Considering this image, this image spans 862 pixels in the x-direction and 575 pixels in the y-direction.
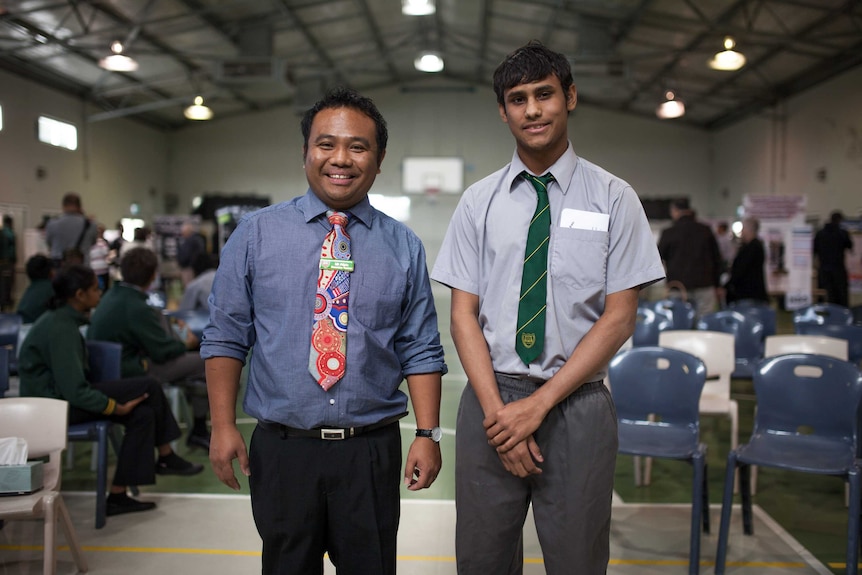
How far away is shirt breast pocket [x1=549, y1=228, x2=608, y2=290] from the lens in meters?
1.70

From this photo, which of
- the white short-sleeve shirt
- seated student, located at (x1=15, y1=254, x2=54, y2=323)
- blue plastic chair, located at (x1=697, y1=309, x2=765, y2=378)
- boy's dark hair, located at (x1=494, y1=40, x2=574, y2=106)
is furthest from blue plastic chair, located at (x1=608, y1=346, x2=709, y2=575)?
seated student, located at (x1=15, y1=254, x2=54, y2=323)

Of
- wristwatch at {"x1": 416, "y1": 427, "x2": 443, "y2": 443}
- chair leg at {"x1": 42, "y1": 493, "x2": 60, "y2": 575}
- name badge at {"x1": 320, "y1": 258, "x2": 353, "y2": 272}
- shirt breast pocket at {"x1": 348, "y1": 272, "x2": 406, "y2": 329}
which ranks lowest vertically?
chair leg at {"x1": 42, "y1": 493, "x2": 60, "y2": 575}

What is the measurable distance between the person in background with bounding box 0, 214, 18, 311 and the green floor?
850 cm

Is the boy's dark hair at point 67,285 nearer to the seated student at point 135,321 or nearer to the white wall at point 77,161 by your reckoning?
the seated student at point 135,321

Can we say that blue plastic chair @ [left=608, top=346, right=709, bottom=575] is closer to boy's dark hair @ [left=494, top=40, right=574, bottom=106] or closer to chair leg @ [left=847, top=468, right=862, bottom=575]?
chair leg @ [left=847, top=468, right=862, bottom=575]

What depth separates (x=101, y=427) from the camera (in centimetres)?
341

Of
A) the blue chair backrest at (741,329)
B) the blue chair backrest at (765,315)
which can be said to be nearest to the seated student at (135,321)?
the blue chair backrest at (741,329)

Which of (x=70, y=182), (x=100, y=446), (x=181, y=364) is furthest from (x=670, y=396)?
(x=70, y=182)

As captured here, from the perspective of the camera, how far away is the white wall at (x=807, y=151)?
12945 millimetres

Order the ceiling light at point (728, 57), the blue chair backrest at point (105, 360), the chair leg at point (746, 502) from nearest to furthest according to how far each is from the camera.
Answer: the chair leg at point (746, 502) → the blue chair backrest at point (105, 360) → the ceiling light at point (728, 57)

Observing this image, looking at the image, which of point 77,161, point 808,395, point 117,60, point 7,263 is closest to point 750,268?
point 808,395

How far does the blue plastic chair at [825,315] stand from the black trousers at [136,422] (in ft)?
16.4

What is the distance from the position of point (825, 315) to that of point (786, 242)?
6045 mm

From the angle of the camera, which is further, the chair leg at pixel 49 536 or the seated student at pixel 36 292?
the seated student at pixel 36 292
